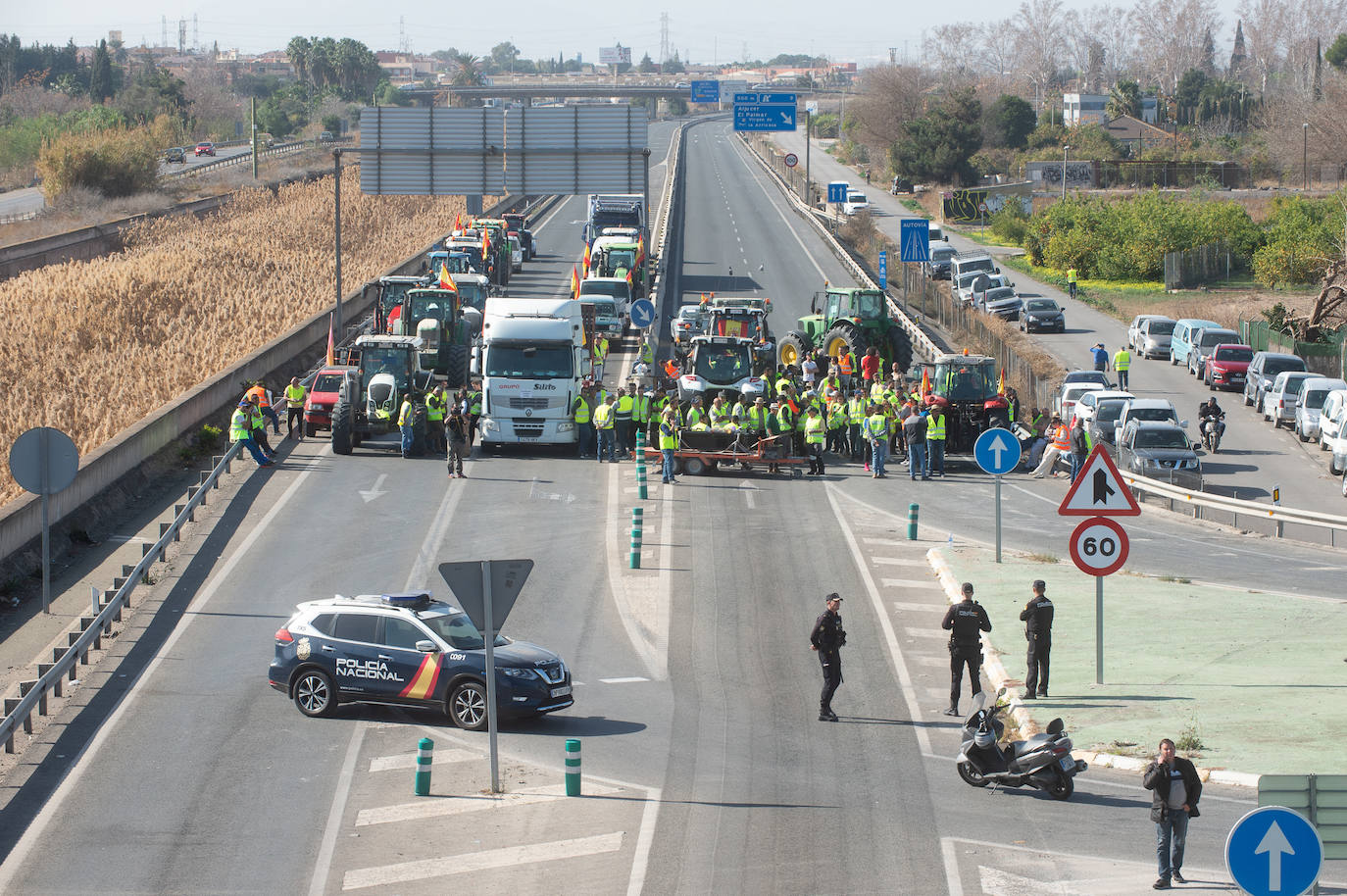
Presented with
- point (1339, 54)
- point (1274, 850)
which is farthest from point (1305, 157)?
point (1274, 850)

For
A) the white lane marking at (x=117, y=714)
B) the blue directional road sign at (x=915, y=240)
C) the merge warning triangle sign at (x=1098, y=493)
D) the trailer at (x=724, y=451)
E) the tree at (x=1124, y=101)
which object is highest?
the tree at (x=1124, y=101)

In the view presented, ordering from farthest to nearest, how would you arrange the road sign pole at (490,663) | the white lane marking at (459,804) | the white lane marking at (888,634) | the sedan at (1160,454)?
the sedan at (1160,454) → the white lane marking at (888,634) → the white lane marking at (459,804) → the road sign pole at (490,663)

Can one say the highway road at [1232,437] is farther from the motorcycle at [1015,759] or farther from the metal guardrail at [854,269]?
the motorcycle at [1015,759]

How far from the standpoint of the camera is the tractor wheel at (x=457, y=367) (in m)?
40.0

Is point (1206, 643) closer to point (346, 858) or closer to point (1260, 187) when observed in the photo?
point (346, 858)

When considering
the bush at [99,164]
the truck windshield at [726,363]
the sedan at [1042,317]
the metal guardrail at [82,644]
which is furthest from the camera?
the bush at [99,164]

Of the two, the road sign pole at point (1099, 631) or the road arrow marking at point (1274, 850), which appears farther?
the road sign pole at point (1099, 631)

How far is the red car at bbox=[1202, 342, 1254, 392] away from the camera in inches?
1812

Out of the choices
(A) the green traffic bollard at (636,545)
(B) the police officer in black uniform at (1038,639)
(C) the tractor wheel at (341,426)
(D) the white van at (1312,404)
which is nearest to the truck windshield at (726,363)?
(C) the tractor wheel at (341,426)

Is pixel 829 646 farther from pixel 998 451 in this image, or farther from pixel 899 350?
pixel 899 350

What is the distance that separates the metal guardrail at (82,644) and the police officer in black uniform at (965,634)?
9391mm

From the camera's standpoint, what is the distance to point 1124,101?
151 m

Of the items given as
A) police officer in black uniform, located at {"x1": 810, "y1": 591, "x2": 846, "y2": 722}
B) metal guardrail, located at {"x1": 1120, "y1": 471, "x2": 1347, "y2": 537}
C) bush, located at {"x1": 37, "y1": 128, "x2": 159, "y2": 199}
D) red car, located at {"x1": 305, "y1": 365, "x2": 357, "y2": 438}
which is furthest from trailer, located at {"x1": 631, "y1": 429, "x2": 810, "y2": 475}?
bush, located at {"x1": 37, "y1": 128, "x2": 159, "y2": 199}

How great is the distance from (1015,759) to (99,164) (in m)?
86.0
